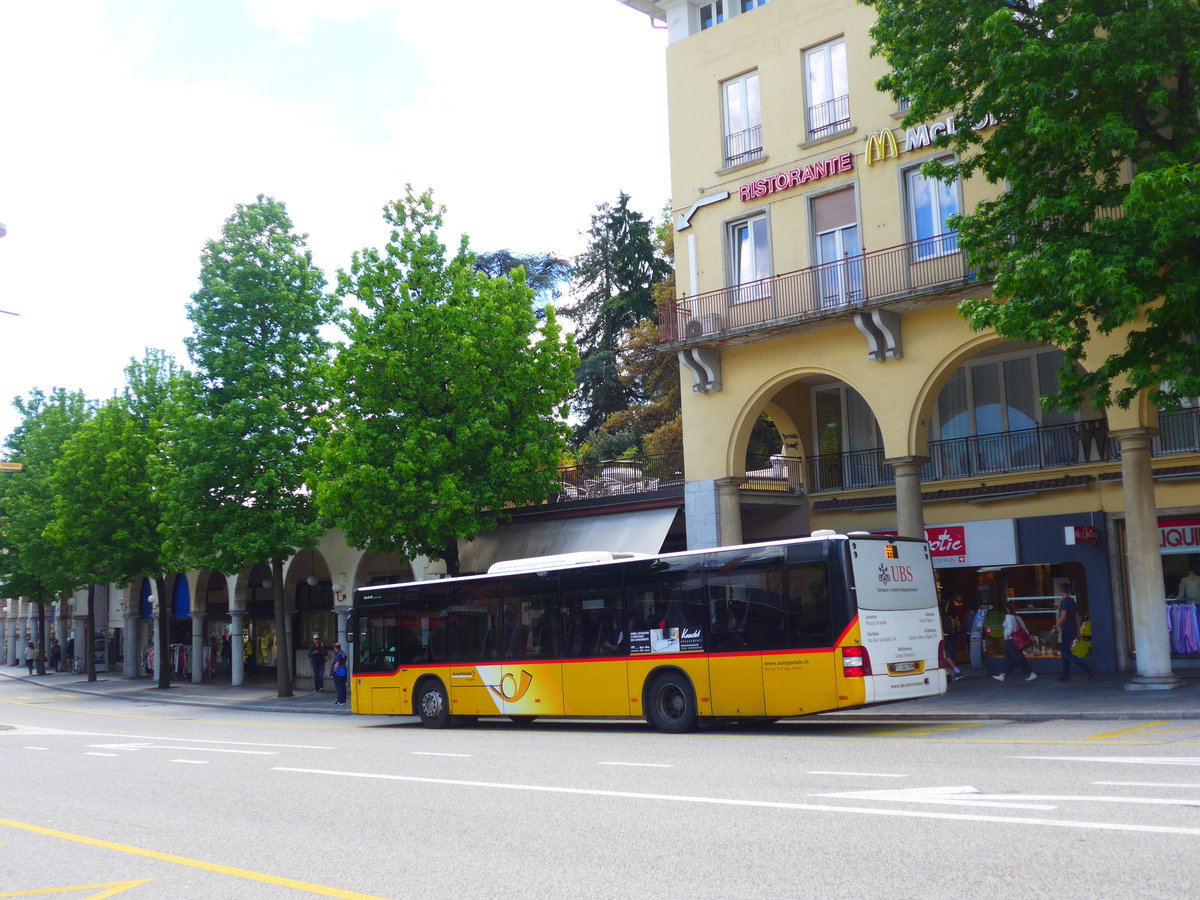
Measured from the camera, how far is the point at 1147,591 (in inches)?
747

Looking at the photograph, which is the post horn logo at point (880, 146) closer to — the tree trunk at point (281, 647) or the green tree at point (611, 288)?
the tree trunk at point (281, 647)

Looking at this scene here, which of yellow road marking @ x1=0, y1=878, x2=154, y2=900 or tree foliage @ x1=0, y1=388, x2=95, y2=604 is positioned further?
tree foliage @ x1=0, y1=388, x2=95, y2=604

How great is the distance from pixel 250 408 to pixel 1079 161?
2394cm

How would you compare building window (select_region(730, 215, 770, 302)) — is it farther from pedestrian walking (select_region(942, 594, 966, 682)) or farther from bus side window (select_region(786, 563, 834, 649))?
bus side window (select_region(786, 563, 834, 649))

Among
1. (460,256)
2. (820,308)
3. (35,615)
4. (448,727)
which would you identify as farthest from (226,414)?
(35,615)

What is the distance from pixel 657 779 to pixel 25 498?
4703 cm

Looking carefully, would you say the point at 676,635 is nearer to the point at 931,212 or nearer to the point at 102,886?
the point at 931,212

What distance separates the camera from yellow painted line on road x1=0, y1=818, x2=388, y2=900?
7.25 metres

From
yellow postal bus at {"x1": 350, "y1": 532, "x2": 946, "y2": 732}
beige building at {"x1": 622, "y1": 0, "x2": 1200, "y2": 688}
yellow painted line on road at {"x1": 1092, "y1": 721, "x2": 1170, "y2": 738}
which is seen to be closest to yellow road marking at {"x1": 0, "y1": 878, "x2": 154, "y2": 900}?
yellow postal bus at {"x1": 350, "y1": 532, "x2": 946, "y2": 732}

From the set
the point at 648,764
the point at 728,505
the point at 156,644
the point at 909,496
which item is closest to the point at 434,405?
the point at 728,505

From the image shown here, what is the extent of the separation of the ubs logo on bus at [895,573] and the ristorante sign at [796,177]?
10.4 m

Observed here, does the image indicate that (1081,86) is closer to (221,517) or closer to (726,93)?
(726,93)

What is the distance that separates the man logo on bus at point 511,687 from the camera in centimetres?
2036

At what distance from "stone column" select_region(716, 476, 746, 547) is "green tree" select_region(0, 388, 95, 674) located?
1115 inches
